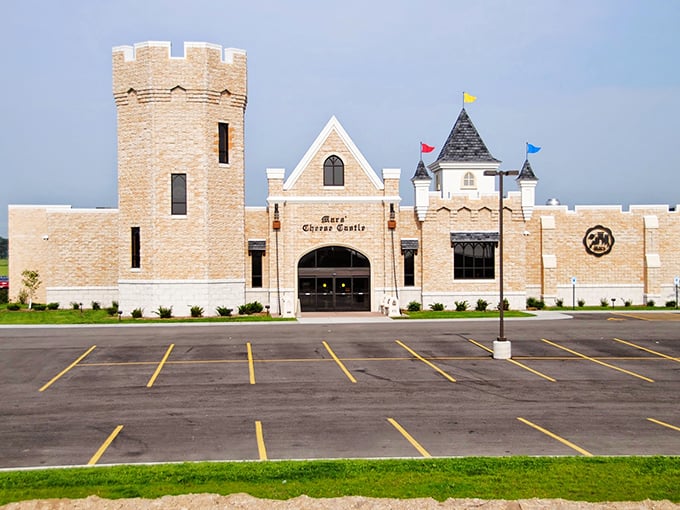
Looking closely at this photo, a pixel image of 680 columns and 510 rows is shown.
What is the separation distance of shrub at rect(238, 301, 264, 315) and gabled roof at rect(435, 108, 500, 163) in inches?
A: 580

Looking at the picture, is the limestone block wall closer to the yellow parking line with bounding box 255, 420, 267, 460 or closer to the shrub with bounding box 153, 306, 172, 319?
the shrub with bounding box 153, 306, 172, 319

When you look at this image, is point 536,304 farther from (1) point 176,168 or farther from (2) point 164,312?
(1) point 176,168

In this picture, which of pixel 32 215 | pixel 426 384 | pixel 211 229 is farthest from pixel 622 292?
pixel 32 215

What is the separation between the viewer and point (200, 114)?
128 feet

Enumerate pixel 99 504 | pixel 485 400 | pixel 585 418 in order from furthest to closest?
pixel 485 400
pixel 585 418
pixel 99 504

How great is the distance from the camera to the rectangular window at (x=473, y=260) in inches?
1713

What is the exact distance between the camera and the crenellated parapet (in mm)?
38656

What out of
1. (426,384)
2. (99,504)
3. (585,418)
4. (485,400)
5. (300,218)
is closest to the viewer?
(99,504)

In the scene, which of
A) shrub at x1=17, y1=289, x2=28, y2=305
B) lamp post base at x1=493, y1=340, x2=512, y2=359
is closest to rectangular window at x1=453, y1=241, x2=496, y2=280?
lamp post base at x1=493, y1=340, x2=512, y2=359

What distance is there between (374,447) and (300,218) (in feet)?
92.3

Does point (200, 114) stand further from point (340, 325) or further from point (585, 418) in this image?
point (585, 418)

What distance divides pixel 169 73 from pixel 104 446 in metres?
26.8

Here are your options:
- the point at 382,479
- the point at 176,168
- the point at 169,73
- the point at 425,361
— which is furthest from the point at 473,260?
the point at 382,479

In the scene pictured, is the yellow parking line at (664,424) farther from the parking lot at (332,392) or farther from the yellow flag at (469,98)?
the yellow flag at (469,98)
